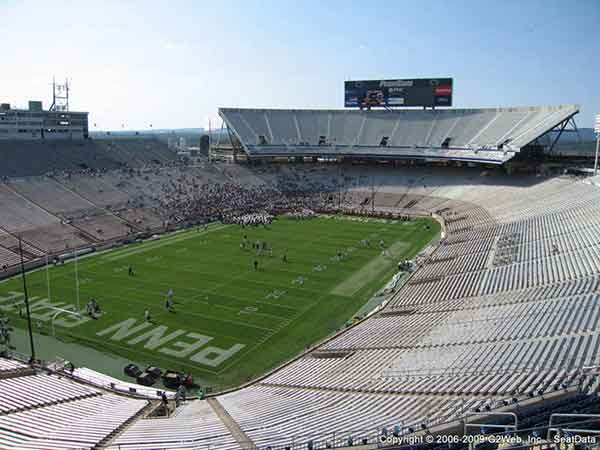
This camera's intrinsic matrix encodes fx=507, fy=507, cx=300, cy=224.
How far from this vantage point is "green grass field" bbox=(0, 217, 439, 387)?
2109 cm

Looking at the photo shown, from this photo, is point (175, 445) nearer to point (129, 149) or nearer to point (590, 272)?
point (590, 272)

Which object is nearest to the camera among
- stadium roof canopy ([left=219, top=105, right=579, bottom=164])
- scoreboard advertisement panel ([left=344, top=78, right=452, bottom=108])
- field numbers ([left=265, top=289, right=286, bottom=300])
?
field numbers ([left=265, top=289, right=286, bottom=300])

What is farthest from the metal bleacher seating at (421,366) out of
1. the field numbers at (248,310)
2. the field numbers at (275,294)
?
the field numbers at (275,294)

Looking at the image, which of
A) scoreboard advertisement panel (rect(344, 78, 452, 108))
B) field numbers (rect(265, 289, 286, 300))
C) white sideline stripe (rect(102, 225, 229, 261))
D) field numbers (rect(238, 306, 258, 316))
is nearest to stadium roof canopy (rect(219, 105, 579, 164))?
scoreboard advertisement panel (rect(344, 78, 452, 108))

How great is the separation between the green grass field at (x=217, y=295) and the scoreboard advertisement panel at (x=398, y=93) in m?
31.3

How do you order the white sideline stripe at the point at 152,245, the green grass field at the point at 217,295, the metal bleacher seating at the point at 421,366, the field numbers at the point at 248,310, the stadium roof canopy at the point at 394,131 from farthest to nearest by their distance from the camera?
1. the stadium roof canopy at the point at 394,131
2. the white sideline stripe at the point at 152,245
3. the field numbers at the point at 248,310
4. the green grass field at the point at 217,295
5. the metal bleacher seating at the point at 421,366

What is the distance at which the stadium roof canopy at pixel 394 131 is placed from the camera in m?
58.3

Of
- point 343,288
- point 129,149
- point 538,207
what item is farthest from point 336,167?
point 343,288

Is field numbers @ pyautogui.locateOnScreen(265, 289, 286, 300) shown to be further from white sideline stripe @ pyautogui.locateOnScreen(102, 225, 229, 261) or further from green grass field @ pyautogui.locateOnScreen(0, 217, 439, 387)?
white sideline stripe @ pyautogui.locateOnScreen(102, 225, 229, 261)

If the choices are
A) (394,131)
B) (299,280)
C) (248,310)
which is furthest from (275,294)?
(394,131)

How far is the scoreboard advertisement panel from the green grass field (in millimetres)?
31260

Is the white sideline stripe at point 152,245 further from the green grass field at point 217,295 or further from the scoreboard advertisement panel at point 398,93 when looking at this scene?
the scoreboard advertisement panel at point 398,93

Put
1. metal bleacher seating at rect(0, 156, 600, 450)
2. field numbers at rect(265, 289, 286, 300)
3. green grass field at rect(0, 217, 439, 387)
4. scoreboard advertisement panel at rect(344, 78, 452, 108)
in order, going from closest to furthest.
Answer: metal bleacher seating at rect(0, 156, 600, 450) → green grass field at rect(0, 217, 439, 387) → field numbers at rect(265, 289, 286, 300) → scoreboard advertisement panel at rect(344, 78, 452, 108)

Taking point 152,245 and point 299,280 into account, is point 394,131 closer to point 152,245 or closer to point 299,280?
point 152,245
